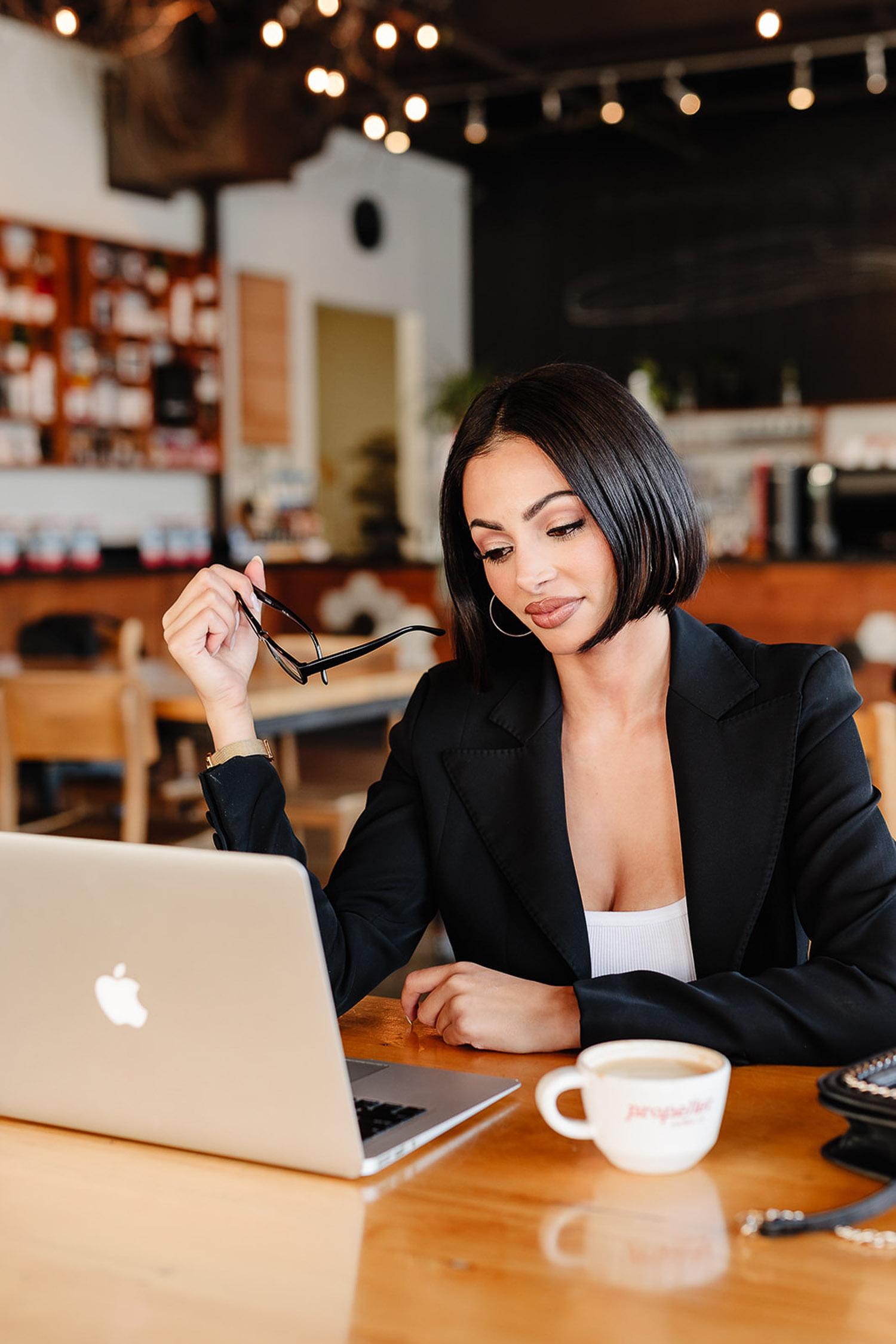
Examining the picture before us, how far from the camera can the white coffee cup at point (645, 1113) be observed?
3.23ft

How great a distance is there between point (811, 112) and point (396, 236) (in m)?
2.84

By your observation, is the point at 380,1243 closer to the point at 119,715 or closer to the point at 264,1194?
the point at 264,1194

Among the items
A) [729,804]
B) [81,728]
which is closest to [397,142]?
[81,728]

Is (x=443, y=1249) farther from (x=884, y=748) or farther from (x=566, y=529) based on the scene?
(x=884, y=748)

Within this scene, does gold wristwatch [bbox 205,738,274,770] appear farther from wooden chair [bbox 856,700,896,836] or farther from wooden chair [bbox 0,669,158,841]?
wooden chair [bbox 0,669,158,841]

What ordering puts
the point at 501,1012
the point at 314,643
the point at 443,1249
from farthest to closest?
the point at 314,643 < the point at 501,1012 < the point at 443,1249

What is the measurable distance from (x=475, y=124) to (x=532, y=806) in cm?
801

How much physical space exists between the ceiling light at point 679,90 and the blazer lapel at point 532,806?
7.11 m

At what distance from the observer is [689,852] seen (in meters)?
1.54

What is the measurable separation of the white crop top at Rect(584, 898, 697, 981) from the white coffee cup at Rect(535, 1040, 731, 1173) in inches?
20.8

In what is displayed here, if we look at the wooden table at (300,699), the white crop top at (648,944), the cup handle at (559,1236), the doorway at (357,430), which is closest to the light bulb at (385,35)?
the wooden table at (300,699)

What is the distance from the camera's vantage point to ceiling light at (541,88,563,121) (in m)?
8.34

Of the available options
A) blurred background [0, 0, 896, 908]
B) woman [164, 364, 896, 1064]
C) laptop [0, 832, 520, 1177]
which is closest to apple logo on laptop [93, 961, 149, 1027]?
laptop [0, 832, 520, 1177]

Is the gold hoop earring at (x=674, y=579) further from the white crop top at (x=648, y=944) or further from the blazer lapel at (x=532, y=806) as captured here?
the white crop top at (x=648, y=944)
